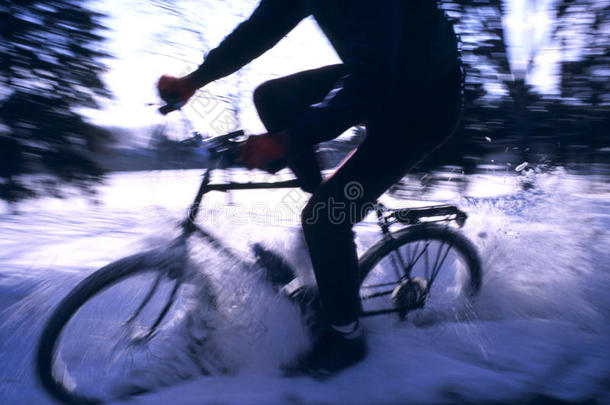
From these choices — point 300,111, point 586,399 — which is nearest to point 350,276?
point 300,111

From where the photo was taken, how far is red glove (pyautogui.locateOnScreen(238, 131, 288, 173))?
120cm

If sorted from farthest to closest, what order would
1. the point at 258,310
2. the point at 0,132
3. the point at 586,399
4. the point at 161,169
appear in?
the point at 0,132, the point at 258,310, the point at 161,169, the point at 586,399

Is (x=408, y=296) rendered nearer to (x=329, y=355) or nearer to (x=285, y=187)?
(x=329, y=355)

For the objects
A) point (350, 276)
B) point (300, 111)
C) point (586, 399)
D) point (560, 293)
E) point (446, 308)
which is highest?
point (300, 111)

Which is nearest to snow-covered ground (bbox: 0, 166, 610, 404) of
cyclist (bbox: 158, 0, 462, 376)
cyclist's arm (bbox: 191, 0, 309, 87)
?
cyclist (bbox: 158, 0, 462, 376)

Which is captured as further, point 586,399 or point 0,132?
point 0,132

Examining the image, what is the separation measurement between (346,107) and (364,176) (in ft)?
1.13

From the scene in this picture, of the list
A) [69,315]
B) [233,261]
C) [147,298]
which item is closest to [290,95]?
[233,261]

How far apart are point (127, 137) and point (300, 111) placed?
4.20ft

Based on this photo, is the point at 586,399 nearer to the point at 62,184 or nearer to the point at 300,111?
the point at 300,111

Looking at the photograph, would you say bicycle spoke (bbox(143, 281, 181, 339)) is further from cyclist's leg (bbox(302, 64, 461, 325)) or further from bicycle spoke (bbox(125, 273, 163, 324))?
cyclist's leg (bbox(302, 64, 461, 325))

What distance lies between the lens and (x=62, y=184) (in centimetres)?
296

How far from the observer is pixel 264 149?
3.92ft

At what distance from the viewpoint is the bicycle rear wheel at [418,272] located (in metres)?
1.97
